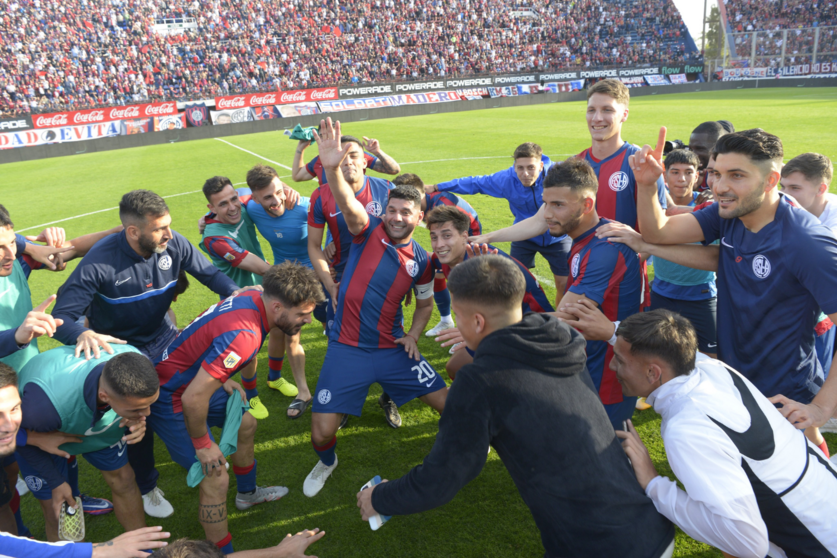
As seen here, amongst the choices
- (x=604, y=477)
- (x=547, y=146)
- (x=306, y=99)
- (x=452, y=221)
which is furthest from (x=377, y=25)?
(x=604, y=477)

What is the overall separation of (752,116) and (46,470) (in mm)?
23746

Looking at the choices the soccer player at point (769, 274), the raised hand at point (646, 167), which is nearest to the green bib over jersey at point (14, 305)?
the raised hand at point (646, 167)

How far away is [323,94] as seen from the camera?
31578 mm

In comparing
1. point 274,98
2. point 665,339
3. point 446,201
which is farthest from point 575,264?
point 274,98

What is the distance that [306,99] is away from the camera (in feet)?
103

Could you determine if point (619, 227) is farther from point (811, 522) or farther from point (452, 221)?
point (811, 522)

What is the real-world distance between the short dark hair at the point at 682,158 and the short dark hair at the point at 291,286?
382 cm

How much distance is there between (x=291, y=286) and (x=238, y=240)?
2.79 metres

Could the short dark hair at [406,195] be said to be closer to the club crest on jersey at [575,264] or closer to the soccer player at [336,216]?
the soccer player at [336,216]

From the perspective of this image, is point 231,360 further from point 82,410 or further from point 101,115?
point 101,115

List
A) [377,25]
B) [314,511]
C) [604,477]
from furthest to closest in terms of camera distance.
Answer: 1. [377,25]
2. [314,511]
3. [604,477]

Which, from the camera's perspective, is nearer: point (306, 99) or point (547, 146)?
point (547, 146)

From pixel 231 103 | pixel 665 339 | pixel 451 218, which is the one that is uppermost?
pixel 231 103

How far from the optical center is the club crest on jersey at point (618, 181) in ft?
15.1
